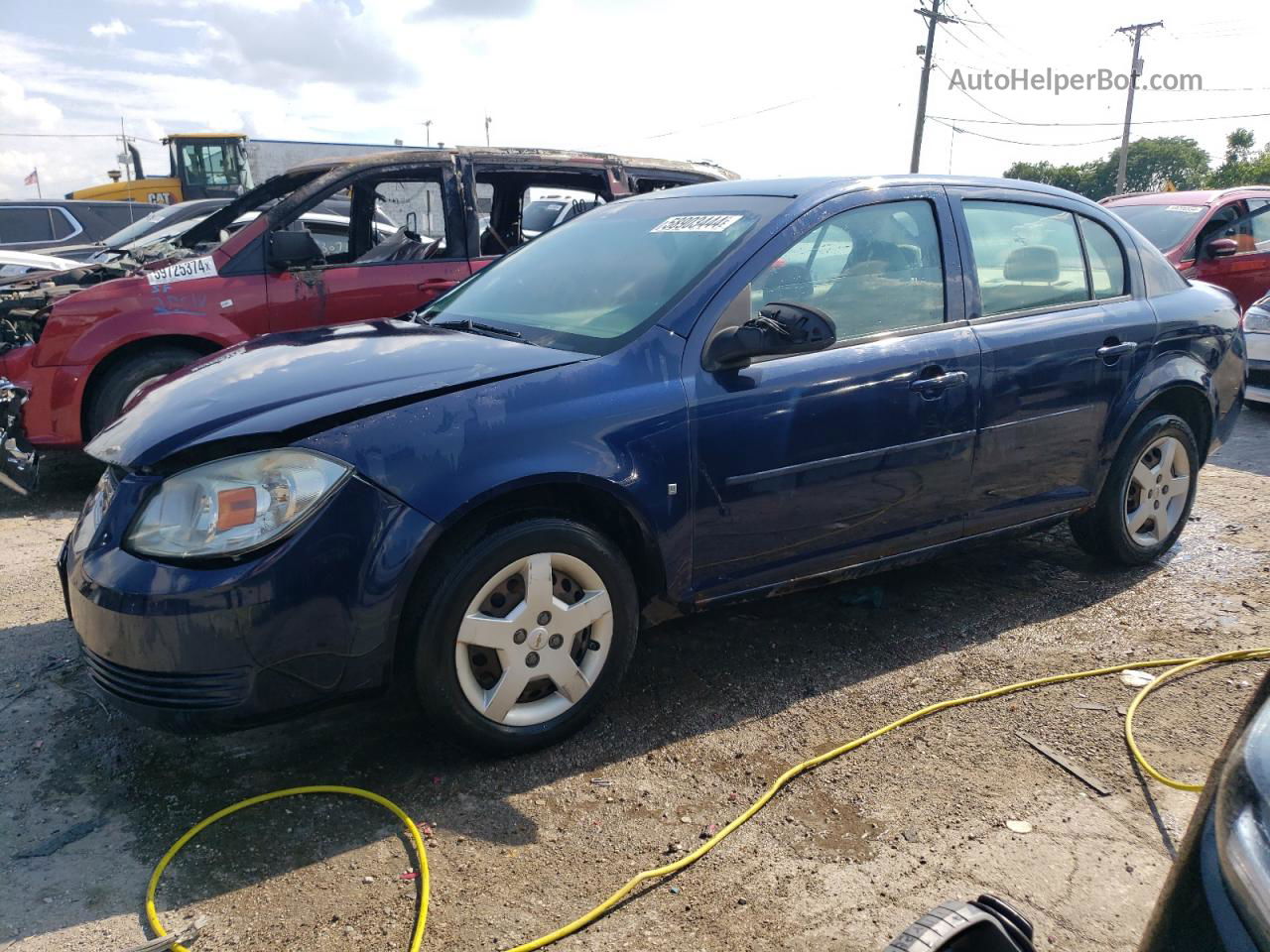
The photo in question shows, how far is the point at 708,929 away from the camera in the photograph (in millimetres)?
2260

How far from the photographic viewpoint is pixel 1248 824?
119cm

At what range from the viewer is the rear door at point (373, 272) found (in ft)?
19.4

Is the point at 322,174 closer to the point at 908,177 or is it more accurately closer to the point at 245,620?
the point at 908,177

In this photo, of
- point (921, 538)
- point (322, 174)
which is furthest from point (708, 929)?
point (322, 174)

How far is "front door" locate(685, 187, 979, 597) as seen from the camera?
313 centimetres

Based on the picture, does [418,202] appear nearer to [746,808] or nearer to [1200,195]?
[746,808]

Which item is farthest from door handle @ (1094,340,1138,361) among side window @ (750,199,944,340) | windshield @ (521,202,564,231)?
windshield @ (521,202,564,231)

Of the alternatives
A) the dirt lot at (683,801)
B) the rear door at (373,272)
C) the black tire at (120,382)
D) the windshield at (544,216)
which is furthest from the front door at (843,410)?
the windshield at (544,216)

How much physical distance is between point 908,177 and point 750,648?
1.90 meters

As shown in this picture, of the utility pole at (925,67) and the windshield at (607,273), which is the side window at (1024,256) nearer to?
the windshield at (607,273)

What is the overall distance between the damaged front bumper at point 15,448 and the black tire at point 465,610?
10.4ft

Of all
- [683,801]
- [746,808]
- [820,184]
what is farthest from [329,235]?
[746,808]

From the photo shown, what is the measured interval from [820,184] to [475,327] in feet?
4.43

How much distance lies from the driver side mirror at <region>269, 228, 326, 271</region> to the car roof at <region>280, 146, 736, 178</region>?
23.3 inches
